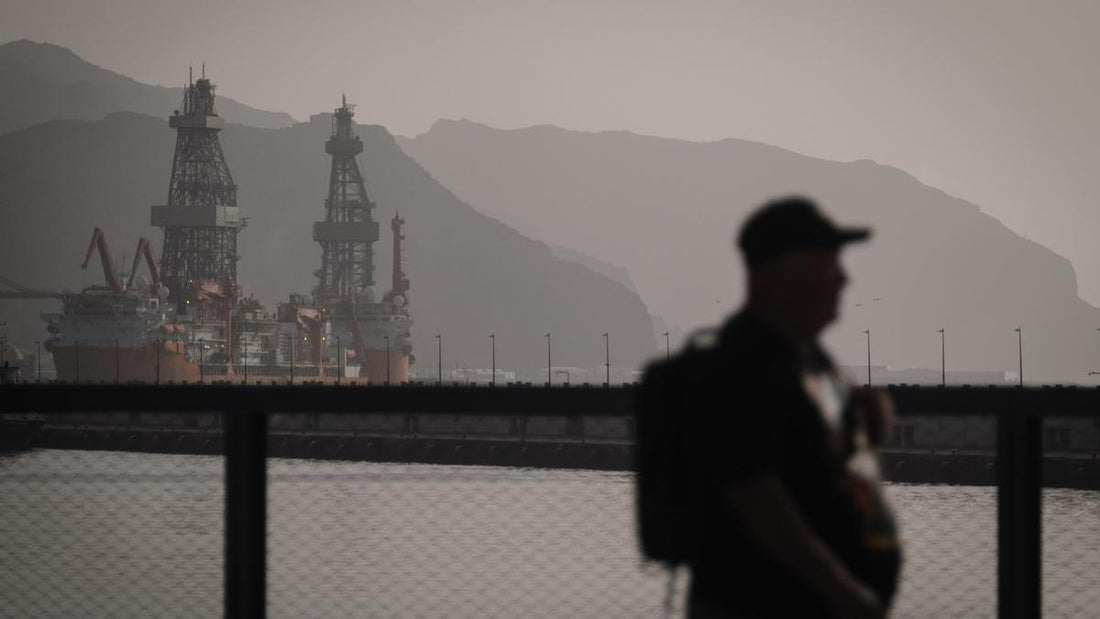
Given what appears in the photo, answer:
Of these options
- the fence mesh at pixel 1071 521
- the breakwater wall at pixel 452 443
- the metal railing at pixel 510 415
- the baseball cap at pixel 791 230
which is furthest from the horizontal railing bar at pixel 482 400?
the breakwater wall at pixel 452 443

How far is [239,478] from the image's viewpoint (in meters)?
4.73

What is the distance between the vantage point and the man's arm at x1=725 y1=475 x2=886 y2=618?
263cm

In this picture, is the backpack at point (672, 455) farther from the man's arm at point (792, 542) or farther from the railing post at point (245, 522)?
the railing post at point (245, 522)

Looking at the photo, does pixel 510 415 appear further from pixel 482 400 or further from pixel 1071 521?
pixel 1071 521

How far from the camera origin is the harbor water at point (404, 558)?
13.3 metres

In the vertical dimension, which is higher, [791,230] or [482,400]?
[791,230]

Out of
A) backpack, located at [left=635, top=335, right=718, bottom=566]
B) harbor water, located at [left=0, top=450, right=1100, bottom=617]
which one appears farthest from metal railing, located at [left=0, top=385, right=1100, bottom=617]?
harbor water, located at [left=0, top=450, right=1100, bottom=617]

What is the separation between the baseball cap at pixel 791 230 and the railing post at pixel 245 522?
2.35 metres

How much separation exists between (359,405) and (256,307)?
645 feet

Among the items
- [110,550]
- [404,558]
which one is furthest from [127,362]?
[404,558]

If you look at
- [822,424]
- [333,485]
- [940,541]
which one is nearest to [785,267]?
[822,424]

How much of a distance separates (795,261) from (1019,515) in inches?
86.9

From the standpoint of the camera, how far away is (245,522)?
4742 mm

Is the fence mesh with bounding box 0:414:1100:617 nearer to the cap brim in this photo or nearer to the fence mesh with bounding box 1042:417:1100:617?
the fence mesh with bounding box 1042:417:1100:617
